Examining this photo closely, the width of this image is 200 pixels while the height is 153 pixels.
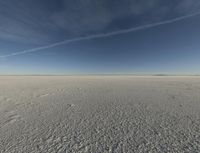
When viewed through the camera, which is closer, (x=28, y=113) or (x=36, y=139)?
(x=36, y=139)

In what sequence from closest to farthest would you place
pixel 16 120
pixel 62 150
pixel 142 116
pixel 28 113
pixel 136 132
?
pixel 62 150
pixel 136 132
pixel 16 120
pixel 142 116
pixel 28 113

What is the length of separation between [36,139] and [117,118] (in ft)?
8.91

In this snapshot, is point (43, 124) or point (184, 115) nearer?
point (43, 124)

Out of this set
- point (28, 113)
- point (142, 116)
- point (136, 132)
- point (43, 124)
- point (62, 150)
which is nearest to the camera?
point (62, 150)

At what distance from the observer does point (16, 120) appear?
14.3 ft

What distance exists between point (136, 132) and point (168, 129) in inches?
40.0

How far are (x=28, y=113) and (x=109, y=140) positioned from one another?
3909 millimetres

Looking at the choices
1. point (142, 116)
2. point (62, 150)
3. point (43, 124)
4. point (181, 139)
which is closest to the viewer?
point (62, 150)

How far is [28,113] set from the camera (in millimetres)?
5141

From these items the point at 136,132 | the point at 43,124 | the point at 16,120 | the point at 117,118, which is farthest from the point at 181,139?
the point at 16,120

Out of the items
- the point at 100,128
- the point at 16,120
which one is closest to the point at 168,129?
the point at 100,128

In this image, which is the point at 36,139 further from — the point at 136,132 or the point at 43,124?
the point at 136,132

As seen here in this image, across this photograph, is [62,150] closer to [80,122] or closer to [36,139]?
[36,139]

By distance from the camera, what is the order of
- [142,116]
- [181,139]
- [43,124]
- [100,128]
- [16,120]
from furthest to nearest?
[142,116] < [16,120] < [43,124] < [100,128] < [181,139]
